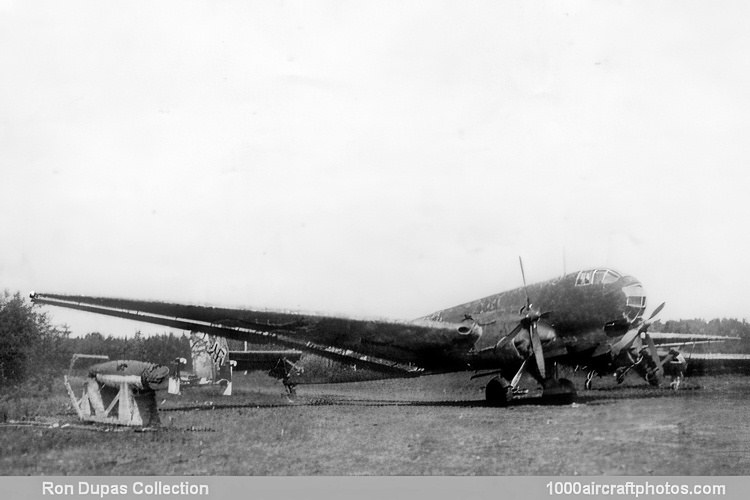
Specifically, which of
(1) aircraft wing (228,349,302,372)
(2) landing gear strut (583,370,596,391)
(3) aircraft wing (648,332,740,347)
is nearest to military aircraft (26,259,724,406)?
(2) landing gear strut (583,370,596,391)

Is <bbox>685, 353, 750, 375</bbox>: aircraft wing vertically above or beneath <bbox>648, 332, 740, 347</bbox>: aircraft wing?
beneath

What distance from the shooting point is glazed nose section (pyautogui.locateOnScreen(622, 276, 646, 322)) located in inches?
528

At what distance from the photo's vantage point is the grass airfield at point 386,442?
7.49m

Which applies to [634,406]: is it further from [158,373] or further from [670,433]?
[158,373]

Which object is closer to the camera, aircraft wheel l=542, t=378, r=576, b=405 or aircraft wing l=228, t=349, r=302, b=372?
aircraft wheel l=542, t=378, r=576, b=405

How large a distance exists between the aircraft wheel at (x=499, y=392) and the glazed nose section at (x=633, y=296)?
3.20 meters

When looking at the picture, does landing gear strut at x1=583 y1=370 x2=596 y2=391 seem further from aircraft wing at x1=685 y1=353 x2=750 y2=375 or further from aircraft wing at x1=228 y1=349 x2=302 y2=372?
aircraft wing at x1=228 y1=349 x2=302 y2=372

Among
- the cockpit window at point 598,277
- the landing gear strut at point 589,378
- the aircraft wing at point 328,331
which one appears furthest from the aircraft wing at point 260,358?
the cockpit window at point 598,277

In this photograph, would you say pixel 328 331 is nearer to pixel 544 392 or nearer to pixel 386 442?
pixel 386 442

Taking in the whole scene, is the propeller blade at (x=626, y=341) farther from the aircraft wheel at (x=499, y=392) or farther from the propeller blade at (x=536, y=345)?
the aircraft wheel at (x=499, y=392)

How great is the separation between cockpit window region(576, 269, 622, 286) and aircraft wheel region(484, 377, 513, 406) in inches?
118

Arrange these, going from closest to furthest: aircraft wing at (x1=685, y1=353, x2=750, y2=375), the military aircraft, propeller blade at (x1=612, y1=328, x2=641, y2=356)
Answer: the military aircraft < propeller blade at (x1=612, y1=328, x2=641, y2=356) < aircraft wing at (x1=685, y1=353, x2=750, y2=375)
